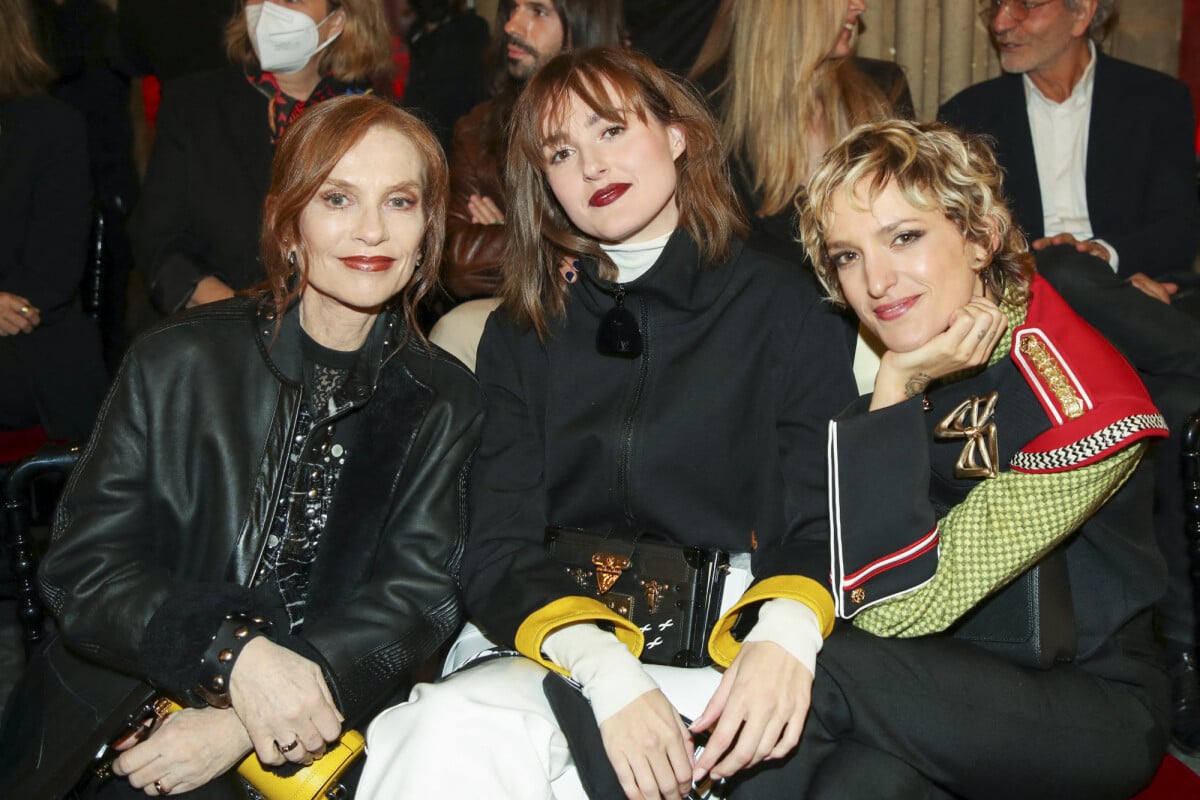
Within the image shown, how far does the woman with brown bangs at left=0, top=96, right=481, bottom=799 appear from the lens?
2.19m

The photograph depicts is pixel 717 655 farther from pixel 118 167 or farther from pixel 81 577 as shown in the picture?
pixel 118 167

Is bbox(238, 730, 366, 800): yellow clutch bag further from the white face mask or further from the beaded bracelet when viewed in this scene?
the white face mask

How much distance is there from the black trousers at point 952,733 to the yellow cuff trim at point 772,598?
0.20 ft

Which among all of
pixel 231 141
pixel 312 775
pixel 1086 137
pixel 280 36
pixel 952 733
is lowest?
pixel 312 775

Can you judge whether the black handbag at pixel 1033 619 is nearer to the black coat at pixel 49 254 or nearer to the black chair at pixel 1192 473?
the black chair at pixel 1192 473

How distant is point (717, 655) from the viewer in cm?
227

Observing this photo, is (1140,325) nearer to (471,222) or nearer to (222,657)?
(471,222)

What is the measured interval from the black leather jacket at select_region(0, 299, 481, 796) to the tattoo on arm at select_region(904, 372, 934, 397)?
2.89ft

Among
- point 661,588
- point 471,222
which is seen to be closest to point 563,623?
point 661,588

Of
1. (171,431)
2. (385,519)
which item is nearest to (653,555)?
(385,519)

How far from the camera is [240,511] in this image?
7.72ft

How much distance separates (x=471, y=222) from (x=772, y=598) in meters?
1.85

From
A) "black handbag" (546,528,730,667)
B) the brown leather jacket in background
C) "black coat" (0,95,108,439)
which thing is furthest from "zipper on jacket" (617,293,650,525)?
"black coat" (0,95,108,439)

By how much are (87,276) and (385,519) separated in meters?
2.37
